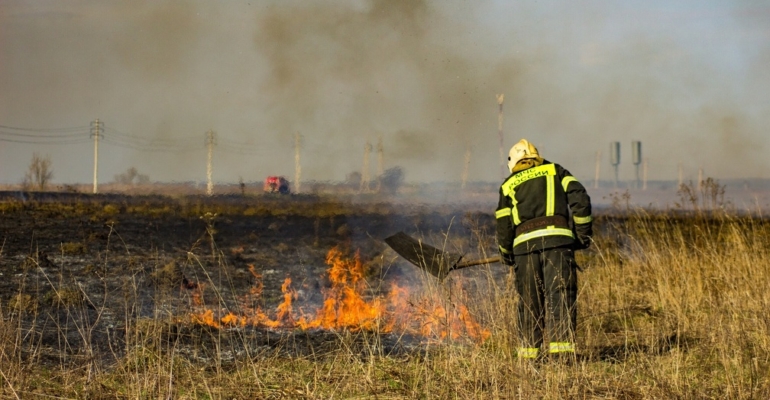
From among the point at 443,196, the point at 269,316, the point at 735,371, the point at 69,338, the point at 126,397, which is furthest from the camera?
the point at 443,196

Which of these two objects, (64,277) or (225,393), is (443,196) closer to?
(64,277)

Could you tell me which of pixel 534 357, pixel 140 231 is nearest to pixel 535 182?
pixel 534 357

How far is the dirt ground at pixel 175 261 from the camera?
762 cm

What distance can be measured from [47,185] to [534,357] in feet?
102

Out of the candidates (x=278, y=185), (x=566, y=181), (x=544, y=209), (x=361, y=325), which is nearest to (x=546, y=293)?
(x=544, y=209)

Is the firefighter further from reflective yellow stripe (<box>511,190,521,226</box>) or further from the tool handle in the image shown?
the tool handle

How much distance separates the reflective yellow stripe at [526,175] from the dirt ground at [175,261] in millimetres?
664

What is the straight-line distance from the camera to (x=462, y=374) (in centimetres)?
536

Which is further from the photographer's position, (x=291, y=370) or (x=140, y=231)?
(x=140, y=231)

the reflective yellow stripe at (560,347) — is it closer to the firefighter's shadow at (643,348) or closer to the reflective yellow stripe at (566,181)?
the firefighter's shadow at (643,348)

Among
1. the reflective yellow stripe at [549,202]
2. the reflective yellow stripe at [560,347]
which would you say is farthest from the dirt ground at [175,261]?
the reflective yellow stripe at [560,347]

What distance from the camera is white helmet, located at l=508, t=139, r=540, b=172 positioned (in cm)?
704

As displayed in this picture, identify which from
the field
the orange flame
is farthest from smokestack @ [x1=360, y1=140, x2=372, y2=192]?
the orange flame

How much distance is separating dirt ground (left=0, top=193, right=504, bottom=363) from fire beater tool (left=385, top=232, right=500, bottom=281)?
374 millimetres
